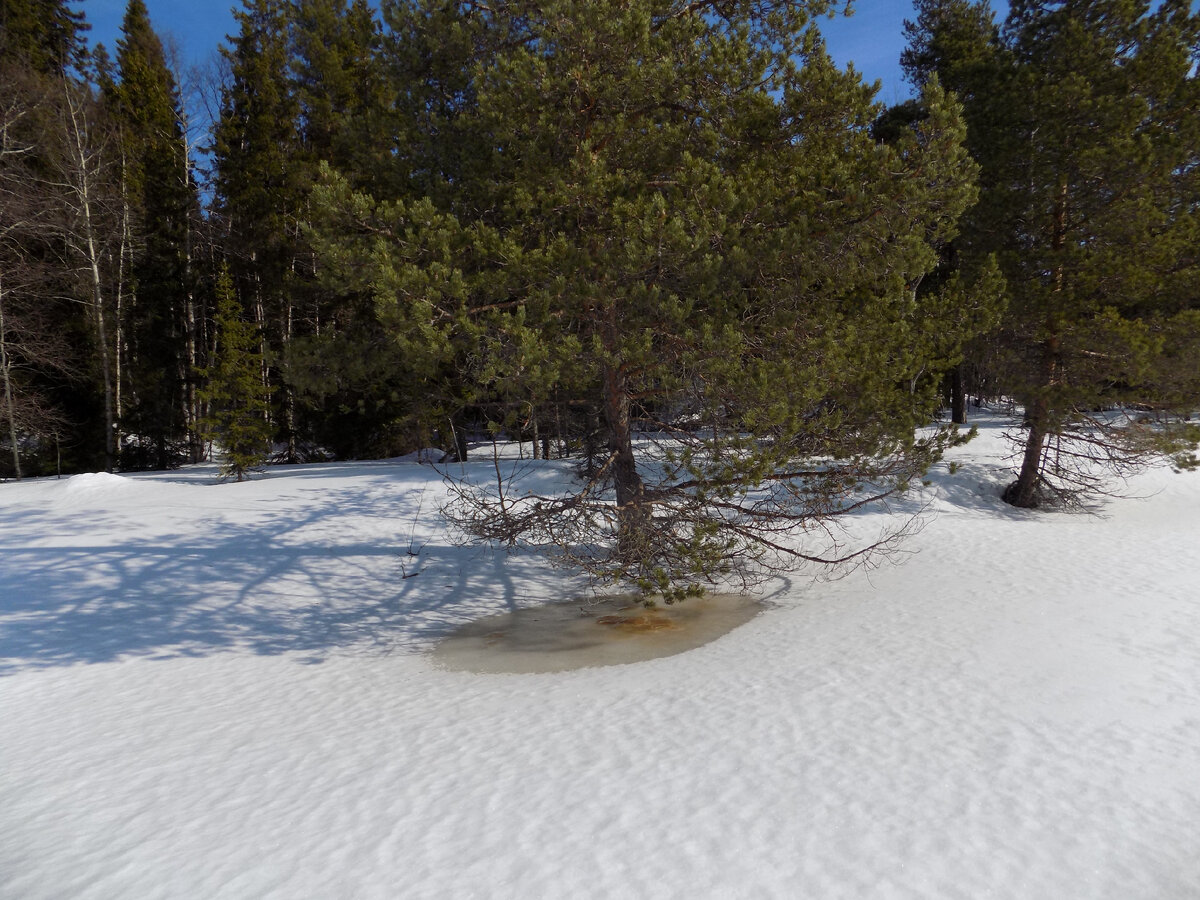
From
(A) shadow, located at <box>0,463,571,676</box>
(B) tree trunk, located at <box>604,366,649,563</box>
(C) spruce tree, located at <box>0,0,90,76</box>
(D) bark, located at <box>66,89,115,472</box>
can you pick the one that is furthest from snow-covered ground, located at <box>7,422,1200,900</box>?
(C) spruce tree, located at <box>0,0,90,76</box>

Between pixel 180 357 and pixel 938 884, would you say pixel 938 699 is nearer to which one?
pixel 938 884

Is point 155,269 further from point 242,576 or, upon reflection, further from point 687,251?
point 687,251

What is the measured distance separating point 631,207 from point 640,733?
465cm

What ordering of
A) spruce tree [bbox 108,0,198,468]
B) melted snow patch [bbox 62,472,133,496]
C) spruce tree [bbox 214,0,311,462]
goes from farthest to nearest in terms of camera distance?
spruce tree [bbox 108,0,198,468], spruce tree [bbox 214,0,311,462], melted snow patch [bbox 62,472,133,496]

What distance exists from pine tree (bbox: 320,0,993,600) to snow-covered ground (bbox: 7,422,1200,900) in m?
1.76

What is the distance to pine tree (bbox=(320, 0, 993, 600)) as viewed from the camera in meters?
6.48

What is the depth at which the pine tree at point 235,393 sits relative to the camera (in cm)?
1603

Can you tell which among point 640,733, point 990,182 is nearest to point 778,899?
point 640,733

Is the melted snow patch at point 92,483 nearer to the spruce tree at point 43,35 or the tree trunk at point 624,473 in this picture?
the tree trunk at point 624,473

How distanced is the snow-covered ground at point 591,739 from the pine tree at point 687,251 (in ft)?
5.77

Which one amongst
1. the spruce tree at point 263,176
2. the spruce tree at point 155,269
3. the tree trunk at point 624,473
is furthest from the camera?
the spruce tree at point 155,269

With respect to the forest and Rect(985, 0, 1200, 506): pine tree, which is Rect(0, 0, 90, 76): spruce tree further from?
Rect(985, 0, 1200, 506): pine tree

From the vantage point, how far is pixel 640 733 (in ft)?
17.0

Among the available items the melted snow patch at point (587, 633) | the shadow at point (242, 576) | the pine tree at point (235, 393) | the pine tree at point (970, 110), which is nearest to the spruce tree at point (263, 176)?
the pine tree at point (235, 393)
